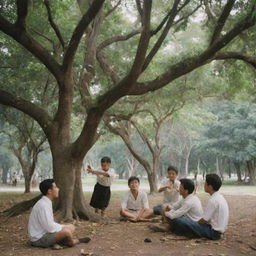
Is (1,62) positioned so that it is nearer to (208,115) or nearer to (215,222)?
(215,222)

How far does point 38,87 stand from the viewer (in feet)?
64.8

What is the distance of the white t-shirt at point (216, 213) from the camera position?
6.95 metres

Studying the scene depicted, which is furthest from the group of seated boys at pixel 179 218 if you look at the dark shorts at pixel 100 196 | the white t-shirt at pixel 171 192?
the dark shorts at pixel 100 196

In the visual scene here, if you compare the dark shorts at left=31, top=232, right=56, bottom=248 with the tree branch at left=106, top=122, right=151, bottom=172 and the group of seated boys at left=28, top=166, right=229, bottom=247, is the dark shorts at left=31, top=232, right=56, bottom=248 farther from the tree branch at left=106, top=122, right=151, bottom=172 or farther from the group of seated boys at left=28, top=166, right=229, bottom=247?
the tree branch at left=106, top=122, right=151, bottom=172

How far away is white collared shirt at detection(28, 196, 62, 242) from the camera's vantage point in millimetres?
6258

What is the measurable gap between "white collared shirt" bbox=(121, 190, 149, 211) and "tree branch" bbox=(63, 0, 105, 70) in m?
3.82

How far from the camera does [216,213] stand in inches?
277

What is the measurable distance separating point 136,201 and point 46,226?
385 cm

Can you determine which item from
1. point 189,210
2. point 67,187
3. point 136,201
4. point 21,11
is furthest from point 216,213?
point 21,11

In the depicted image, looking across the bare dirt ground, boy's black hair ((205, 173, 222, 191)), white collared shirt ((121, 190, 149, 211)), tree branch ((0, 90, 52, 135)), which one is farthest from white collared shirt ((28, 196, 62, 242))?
tree branch ((0, 90, 52, 135))

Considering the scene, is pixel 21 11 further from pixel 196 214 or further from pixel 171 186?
pixel 196 214

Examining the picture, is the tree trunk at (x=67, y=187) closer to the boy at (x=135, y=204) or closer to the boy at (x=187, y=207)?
the boy at (x=135, y=204)

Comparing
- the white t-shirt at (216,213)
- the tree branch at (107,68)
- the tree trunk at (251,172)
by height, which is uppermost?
the tree branch at (107,68)

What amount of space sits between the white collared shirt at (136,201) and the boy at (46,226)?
10.5ft
